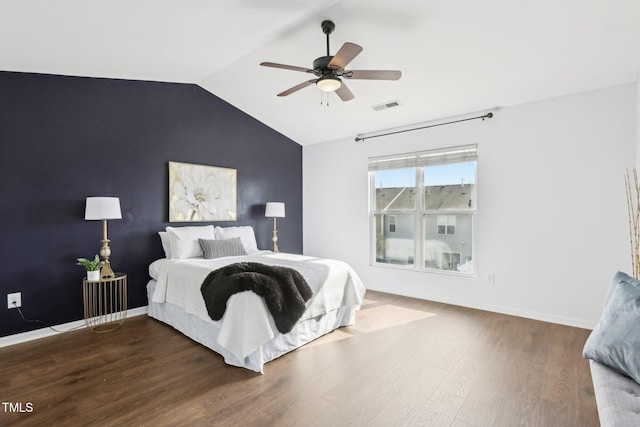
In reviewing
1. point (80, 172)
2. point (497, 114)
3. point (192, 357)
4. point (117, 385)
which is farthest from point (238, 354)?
point (497, 114)

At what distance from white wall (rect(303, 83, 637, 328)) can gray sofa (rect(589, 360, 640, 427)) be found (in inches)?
87.5

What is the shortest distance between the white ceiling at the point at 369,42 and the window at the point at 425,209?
0.77 metres

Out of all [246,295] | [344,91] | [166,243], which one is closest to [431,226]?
[344,91]

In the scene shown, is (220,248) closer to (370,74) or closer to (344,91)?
(344,91)

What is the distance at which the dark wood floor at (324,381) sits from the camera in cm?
187

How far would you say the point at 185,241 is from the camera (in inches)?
146

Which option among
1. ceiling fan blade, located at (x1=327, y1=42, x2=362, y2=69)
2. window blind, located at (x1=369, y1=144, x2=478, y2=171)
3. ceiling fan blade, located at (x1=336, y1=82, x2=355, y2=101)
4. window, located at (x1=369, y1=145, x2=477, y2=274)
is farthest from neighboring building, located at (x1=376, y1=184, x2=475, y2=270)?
ceiling fan blade, located at (x1=327, y1=42, x2=362, y2=69)

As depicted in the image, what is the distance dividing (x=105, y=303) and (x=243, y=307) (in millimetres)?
2007

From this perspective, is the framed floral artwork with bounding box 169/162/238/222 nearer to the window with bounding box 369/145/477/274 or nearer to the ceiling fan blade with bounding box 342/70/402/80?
the window with bounding box 369/145/477/274

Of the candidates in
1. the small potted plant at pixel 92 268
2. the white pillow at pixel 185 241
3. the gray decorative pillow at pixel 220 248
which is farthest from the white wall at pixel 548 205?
the small potted plant at pixel 92 268

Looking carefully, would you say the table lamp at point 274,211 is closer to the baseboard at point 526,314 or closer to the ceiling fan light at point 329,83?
the baseboard at point 526,314

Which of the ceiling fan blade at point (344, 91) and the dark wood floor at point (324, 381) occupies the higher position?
the ceiling fan blade at point (344, 91)

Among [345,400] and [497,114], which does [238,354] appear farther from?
[497,114]

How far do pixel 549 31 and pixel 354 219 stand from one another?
128 inches
